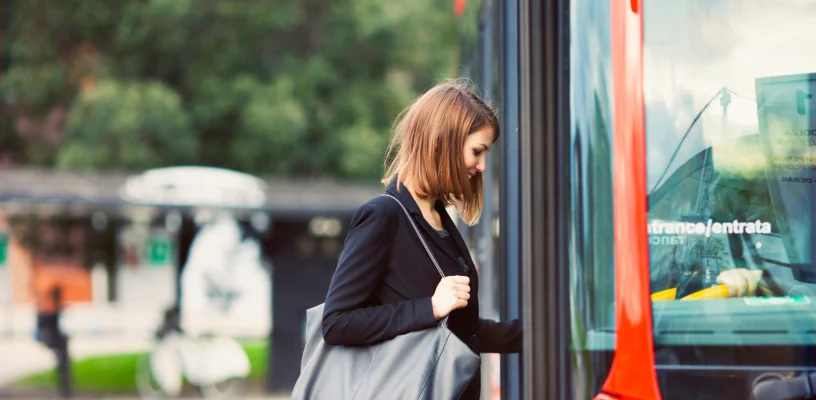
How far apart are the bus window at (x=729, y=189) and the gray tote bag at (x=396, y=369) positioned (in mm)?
407

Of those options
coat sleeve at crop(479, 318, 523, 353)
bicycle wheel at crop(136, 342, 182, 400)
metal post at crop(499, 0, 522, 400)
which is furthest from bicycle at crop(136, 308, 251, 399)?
coat sleeve at crop(479, 318, 523, 353)

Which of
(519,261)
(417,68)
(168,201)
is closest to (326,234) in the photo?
(168,201)

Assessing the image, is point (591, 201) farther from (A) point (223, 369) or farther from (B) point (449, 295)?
(A) point (223, 369)

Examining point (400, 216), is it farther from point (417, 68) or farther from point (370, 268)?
point (417, 68)

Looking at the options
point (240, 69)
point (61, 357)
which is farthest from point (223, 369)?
point (240, 69)

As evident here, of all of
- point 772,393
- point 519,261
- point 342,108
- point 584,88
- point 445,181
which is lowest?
point 772,393

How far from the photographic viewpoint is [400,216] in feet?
6.01

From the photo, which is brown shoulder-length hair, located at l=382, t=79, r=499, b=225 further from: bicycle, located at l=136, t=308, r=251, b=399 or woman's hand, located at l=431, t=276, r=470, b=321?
bicycle, located at l=136, t=308, r=251, b=399

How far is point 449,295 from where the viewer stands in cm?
177

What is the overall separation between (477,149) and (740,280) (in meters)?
0.57

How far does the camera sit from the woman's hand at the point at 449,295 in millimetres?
1770

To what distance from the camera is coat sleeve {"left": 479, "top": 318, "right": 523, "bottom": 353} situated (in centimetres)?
209

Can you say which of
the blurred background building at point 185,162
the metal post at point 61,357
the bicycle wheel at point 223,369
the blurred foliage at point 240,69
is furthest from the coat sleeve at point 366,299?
the blurred foliage at point 240,69

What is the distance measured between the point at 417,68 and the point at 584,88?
1535 centimetres
